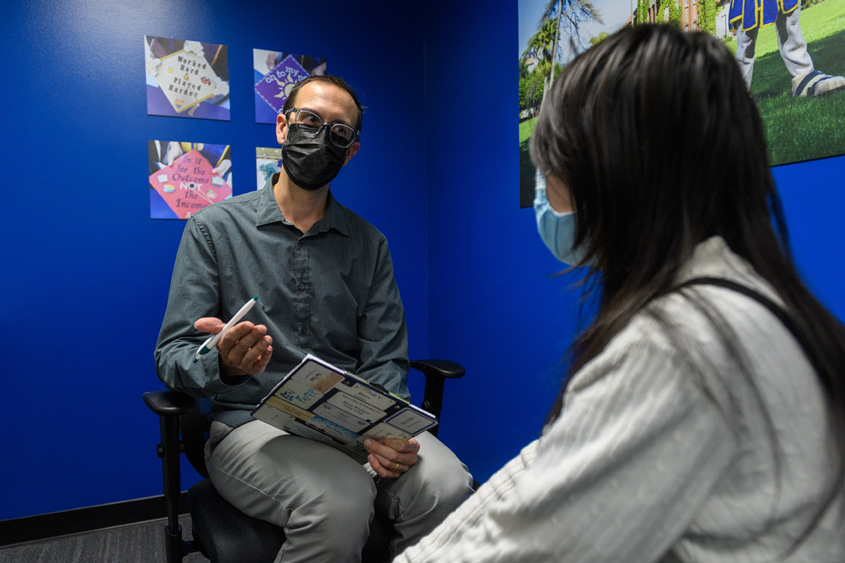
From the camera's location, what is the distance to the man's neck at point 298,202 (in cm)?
160

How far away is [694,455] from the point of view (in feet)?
1.46

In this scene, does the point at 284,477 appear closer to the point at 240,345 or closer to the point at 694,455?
the point at 240,345

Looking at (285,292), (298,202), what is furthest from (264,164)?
(285,292)

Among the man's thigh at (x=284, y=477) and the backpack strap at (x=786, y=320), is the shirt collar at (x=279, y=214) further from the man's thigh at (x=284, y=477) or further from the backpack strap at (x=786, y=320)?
the backpack strap at (x=786, y=320)

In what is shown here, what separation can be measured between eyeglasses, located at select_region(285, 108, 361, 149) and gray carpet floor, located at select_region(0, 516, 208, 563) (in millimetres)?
1395

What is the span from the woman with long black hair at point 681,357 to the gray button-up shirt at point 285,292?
987 millimetres

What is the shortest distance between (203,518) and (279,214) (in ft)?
2.46

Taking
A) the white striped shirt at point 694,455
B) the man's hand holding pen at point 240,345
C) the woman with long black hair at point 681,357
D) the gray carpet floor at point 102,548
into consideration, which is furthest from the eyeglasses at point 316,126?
the gray carpet floor at point 102,548

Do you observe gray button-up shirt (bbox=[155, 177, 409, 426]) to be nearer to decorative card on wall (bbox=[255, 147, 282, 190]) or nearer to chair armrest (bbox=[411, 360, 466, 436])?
chair armrest (bbox=[411, 360, 466, 436])

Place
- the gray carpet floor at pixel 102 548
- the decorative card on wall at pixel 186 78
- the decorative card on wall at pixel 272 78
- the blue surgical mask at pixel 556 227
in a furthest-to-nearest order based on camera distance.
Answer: the decorative card on wall at pixel 272 78
the decorative card on wall at pixel 186 78
the gray carpet floor at pixel 102 548
the blue surgical mask at pixel 556 227

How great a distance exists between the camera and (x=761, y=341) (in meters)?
0.46

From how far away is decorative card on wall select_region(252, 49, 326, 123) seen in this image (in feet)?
7.55

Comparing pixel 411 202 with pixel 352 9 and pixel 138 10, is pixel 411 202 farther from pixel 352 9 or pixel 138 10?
pixel 138 10

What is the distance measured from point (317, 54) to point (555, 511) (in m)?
2.30
